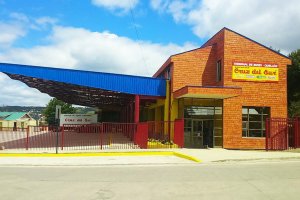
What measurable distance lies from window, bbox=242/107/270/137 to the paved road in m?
14.2

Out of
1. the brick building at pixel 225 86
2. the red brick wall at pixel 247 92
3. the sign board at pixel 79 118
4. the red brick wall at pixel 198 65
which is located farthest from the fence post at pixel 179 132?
the sign board at pixel 79 118

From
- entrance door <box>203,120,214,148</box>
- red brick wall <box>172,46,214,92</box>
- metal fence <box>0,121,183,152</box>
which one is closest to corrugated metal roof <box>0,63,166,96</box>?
red brick wall <box>172,46,214,92</box>

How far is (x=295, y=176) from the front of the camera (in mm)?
13211

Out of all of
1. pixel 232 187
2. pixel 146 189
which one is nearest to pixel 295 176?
pixel 232 187

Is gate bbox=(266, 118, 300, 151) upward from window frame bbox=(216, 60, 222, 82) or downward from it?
downward

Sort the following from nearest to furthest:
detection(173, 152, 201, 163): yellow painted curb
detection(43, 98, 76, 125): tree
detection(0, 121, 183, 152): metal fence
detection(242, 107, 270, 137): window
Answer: detection(173, 152, 201, 163): yellow painted curb < detection(0, 121, 183, 152): metal fence < detection(242, 107, 270, 137): window < detection(43, 98, 76, 125): tree

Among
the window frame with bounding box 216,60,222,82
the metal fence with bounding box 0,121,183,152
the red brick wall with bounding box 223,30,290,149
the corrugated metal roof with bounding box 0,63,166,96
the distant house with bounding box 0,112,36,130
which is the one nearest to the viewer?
the metal fence with bounding box 0,121,183,152

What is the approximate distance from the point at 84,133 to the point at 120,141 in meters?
3.41

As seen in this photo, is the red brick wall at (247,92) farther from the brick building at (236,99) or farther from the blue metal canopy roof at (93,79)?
the blue metal canopy roof at (93,79)

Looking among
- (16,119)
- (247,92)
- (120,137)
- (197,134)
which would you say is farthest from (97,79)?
(16,119)

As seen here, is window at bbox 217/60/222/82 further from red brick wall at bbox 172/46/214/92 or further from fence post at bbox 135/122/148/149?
fence post at bbox 135/122/148/149

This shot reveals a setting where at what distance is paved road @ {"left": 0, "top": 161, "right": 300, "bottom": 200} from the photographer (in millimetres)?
9953

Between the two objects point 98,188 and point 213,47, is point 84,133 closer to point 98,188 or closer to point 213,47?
point 213,47

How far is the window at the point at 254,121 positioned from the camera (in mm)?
29312
